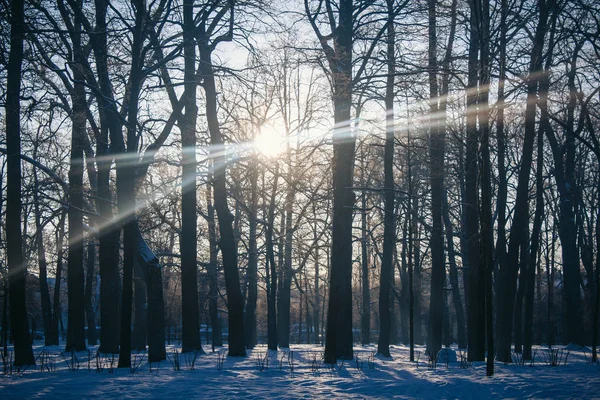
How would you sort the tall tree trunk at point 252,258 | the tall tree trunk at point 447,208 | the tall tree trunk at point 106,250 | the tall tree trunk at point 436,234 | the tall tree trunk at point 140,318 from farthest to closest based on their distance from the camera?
the tall tree trunk at point 140,318, the tall tree trunk at point 252,258, the tall tree trunk at point 436,234, the tall tree trunk at point 106,250, the tall tree trunk at point 447,208

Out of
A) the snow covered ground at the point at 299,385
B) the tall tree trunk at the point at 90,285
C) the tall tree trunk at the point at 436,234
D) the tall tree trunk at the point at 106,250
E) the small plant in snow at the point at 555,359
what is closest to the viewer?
the snow covered ground at the point at 299,385

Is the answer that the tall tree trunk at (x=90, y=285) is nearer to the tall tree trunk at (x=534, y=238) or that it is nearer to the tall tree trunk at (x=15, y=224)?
the tall tree trunk at (x=15, y=224)

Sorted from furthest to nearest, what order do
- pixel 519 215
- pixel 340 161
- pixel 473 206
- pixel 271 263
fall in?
pixel 271 263 → pixel 519 215 → pixel 473 206 → pixel 340 161

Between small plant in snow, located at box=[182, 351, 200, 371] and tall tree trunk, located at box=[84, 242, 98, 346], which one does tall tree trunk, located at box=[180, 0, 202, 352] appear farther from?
tall tree trunk, located at box=[84, 242, 98, 346]

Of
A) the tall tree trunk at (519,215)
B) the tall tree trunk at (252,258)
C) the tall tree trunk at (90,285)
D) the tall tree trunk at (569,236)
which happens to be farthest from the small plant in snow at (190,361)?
the tall tree trunk at (569,236)

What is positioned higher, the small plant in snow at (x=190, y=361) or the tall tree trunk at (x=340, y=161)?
the tall tree trunk at (x=340, y=161)

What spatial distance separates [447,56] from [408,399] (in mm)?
10183

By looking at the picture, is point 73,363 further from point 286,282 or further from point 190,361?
point 286,282

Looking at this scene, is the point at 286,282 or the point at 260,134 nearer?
the point at 260,134

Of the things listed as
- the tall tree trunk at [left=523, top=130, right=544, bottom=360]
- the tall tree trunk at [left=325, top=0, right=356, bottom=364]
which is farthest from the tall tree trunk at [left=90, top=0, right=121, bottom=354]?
the tall tree trunk at [left=523, top=130, right=544, bottom=360]

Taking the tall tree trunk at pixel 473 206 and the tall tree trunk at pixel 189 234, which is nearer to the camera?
the tall tree trunk at pixel 473 206

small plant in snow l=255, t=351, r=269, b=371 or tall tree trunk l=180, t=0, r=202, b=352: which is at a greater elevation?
tall tree trunk l=180, t=0, r=202, b=352

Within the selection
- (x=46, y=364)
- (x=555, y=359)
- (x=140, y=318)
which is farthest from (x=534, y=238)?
(x=140, y=318)

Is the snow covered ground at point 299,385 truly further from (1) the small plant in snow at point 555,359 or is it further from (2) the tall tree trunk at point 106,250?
(2) the tall tree trunk at point 106,250
